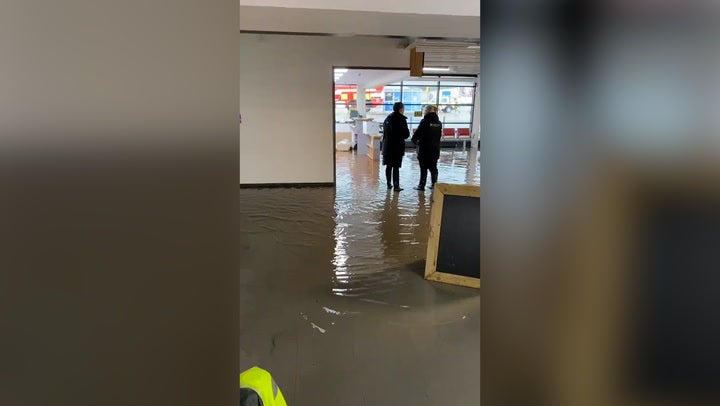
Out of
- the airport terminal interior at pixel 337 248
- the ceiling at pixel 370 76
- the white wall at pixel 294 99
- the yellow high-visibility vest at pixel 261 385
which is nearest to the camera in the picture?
the yellow high-visibility vest at pixel 261 385

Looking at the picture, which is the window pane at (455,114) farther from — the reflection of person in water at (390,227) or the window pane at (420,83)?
the reflection of person in water at (390,227)

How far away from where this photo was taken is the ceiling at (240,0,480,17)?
12.7 ft

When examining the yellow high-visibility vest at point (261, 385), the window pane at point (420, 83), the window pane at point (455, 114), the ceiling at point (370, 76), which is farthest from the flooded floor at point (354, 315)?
the window pane at point (420, 83)

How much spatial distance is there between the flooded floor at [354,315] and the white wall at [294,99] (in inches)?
95.9

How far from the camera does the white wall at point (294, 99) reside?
7.73 metres

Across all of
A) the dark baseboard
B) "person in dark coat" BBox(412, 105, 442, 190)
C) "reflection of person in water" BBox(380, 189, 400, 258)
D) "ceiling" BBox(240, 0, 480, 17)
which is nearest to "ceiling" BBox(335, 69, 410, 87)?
"person in dark coat" BBox(412, 105, 442, 190)

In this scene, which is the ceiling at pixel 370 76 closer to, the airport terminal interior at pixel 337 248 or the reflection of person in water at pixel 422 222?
the airport terminal interior at pixel 337 248

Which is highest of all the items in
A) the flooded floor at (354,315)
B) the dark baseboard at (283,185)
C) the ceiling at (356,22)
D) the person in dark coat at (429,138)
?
the ceiling at (356,22)

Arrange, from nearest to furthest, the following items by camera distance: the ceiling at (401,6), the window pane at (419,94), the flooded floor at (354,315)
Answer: the flooded floor at (354,315), the ceiling at (401,6), the window pane at (419,94)

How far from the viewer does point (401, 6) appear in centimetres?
390

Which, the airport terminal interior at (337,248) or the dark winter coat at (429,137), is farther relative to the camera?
the dark winter coat at (429,137)
